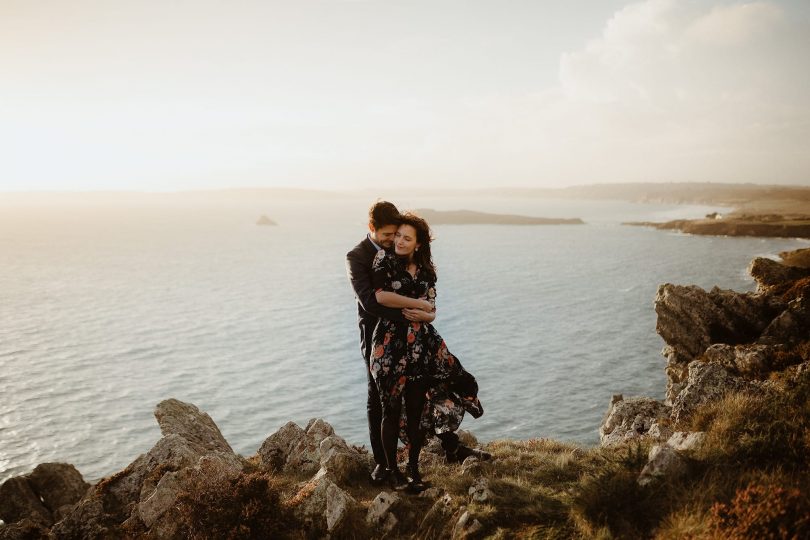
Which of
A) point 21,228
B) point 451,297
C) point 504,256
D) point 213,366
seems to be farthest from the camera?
point 21,228

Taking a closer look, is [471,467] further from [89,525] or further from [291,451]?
[89,525]

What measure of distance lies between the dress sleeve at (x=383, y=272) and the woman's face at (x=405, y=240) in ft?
0.62

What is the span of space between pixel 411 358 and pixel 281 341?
43.4 meters

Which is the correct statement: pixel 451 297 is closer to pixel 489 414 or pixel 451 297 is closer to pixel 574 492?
pixel 489 414

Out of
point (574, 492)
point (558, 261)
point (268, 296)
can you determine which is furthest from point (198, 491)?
point (558, 261)

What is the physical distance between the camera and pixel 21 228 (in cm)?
18675

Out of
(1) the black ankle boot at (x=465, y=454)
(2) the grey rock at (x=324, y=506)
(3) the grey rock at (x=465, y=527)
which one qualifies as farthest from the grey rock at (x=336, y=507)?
(1) the black ankle boot at (x=465, y=454)

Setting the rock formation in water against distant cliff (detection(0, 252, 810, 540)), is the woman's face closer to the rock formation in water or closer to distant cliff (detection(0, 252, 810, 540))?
distant cliff (detection(0, 252, 810, 540))

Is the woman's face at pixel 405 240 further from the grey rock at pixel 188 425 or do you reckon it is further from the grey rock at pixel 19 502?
the grey rock at pixel 19 502

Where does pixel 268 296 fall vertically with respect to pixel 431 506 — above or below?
below

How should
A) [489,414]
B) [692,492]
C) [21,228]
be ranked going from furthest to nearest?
[21,228]
[489,414]
[692,492]

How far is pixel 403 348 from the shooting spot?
681cm

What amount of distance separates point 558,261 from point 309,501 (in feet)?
303

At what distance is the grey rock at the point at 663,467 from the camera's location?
576cm
